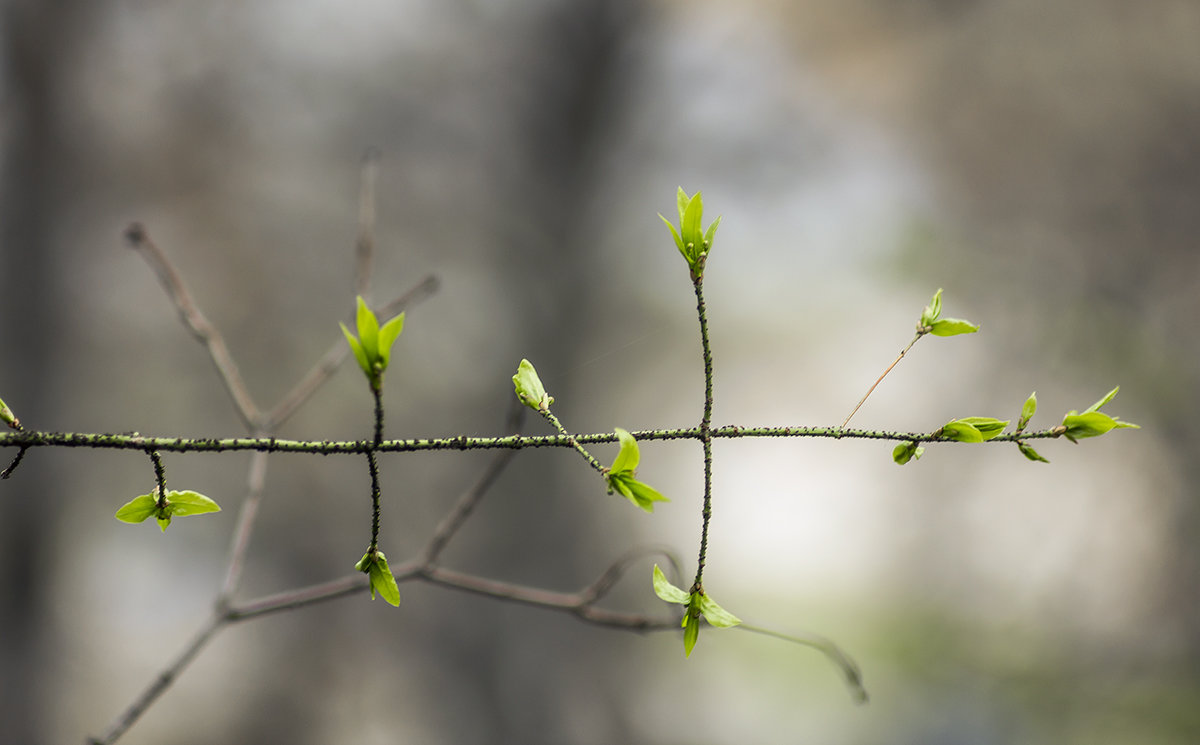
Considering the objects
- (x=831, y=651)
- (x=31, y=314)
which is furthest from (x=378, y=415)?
(x=31, y=314)

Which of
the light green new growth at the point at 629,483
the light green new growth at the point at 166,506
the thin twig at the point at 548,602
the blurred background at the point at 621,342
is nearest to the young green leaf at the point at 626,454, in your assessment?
the light green new growth at the point at 629,483

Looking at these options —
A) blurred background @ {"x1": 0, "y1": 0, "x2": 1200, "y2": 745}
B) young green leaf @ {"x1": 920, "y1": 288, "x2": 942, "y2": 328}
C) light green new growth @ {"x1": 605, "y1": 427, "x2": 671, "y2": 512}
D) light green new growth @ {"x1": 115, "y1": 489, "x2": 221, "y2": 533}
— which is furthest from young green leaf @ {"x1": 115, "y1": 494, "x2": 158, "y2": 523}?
blurred background @ {"x1": 0, "y1": 0, "x2": 1200, "y2": 745}

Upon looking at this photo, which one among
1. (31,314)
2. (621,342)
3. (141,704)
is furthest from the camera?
(621,342)

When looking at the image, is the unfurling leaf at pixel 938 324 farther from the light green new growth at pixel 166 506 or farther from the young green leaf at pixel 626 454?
the light green new growth at pixel 166 506

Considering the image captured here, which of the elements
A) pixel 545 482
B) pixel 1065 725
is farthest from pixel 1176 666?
pixel 545 482

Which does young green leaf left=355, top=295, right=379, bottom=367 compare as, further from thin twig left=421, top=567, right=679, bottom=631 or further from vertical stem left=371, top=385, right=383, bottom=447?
thin twig left=421, top=567, right=679, bottom=631

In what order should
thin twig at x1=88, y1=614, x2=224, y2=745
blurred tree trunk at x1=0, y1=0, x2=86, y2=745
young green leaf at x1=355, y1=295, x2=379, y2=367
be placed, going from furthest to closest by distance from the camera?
blurred tree trunk at x1=0, y1=0, x2=86, y2=745 → thin twig at x1=88, y1=614, x2=224, y2=745 → young green leaf at x1=355, y1=295, x2=379, y2=367

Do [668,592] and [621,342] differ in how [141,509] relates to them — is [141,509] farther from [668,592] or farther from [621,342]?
[621,342]

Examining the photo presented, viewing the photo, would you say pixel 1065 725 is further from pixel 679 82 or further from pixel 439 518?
pixel 679 82

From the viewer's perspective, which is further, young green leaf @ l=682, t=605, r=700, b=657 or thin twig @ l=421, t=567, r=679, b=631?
thin twig @ l=421, t=567, r=679, b=631
